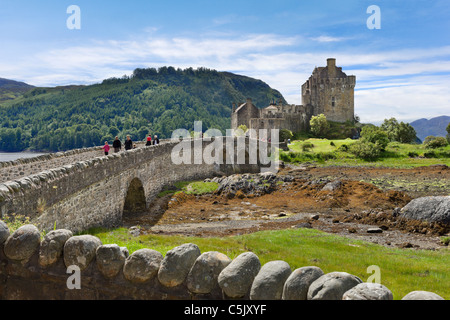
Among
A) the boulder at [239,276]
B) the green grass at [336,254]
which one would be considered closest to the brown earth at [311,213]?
the green grass at [336,254]

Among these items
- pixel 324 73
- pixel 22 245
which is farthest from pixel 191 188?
pixel 324 73

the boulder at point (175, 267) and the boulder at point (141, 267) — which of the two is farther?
the boulder at point (141, 267)

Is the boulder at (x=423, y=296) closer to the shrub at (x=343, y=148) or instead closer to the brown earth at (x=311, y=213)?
the brown earth at (x=311, y=213)

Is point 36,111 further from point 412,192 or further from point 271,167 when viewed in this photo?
point 412,192

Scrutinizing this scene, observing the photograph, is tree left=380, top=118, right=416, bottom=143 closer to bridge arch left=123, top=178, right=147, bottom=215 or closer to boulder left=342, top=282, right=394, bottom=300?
bridge arch left=123, top=178, right=147, bottom=215

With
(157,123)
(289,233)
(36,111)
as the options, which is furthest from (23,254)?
(36,111)

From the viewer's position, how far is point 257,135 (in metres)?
75.8

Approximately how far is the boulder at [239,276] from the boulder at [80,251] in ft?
7.29

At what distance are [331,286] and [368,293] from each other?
439 mm

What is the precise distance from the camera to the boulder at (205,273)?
571 centimetres

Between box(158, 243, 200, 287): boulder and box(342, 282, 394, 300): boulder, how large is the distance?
7.89 feet

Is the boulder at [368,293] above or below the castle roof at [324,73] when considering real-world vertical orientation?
below

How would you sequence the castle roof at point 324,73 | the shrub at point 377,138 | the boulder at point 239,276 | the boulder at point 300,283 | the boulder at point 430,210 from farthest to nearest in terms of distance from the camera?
the castle roof at point 324,73 < the shrub at point 377,138 < the boulder at point 430,210 < the boulder at point 239,276 < the boulder at point 300,283
